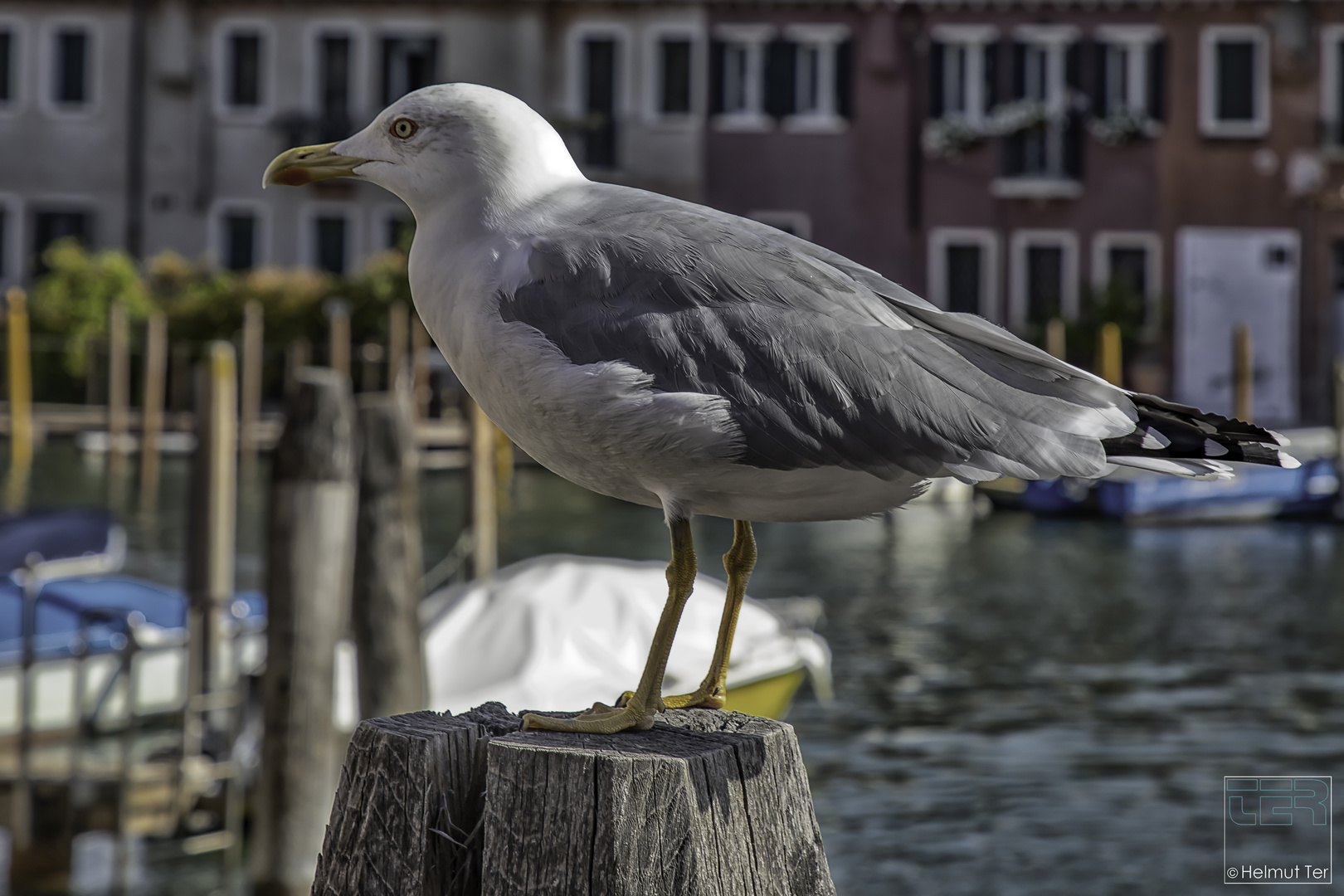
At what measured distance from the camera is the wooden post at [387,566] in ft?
24.8

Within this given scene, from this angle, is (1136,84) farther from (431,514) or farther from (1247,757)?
(1247,757)

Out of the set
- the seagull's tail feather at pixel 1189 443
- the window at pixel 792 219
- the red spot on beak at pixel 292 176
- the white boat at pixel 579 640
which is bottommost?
the white boat at pixel 579 640

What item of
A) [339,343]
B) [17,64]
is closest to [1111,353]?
[339,343]

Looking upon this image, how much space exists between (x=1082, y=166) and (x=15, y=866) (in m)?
24.8

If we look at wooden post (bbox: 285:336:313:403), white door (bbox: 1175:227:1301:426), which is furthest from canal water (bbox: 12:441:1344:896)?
white door (bbox: 1175:227:1301:426)

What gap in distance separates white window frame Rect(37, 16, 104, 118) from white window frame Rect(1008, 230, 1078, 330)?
1576 centimetres

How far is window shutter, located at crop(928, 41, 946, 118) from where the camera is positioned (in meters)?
31.1

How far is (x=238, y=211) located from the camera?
3119 cm

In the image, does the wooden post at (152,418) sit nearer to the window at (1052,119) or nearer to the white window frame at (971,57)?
the white window frame at (971,57)

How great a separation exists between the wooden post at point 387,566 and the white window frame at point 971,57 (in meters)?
24.4

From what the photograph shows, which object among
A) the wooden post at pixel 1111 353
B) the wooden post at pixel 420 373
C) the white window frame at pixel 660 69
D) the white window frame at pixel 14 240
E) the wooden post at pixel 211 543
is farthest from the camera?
the white window frame at pixel 660 69

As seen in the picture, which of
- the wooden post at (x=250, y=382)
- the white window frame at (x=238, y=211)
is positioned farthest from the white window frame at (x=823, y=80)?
the wooden post at (x=250, y=382)

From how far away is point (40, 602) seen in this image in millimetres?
10805

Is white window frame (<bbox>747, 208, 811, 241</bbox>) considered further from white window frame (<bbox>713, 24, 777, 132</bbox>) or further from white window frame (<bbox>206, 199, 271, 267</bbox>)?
white window frame (<bbox>206, 199, 271, 267</bbox>)
